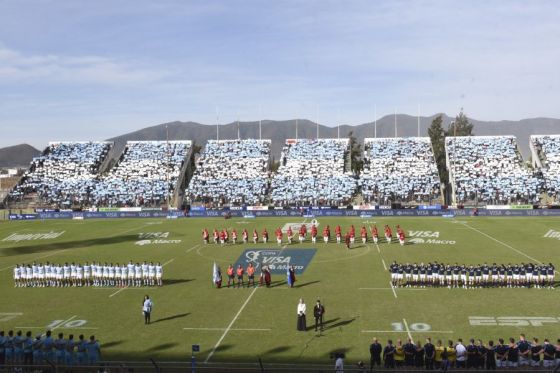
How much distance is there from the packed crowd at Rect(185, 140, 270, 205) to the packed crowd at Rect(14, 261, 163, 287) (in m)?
41.5

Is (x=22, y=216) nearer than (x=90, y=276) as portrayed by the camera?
No

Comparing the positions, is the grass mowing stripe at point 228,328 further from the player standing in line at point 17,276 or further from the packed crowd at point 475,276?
the player standing in line at point 17,276

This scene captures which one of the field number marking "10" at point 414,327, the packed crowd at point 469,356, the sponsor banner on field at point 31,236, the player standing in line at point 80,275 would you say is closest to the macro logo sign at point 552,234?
the field number marking "10" at point 414,327

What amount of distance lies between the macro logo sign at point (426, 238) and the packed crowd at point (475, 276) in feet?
42.6

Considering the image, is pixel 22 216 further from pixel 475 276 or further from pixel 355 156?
pixel 475 276

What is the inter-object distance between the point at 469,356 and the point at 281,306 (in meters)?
9.86

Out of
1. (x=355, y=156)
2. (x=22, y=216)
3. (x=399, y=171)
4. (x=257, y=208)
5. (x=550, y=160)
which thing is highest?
Answer: (x=355, y=156)

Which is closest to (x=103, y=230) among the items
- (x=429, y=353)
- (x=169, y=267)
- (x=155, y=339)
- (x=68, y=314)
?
(x=169, y=267)

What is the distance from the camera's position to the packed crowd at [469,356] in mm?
Answer: 16594

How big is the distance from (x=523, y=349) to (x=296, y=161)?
65294mm

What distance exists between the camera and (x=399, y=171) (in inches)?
2963

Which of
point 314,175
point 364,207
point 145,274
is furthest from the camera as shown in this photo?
point 314,175

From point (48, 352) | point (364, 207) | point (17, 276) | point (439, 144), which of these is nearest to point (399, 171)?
point (364, 207)

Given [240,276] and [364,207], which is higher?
[364,207]
